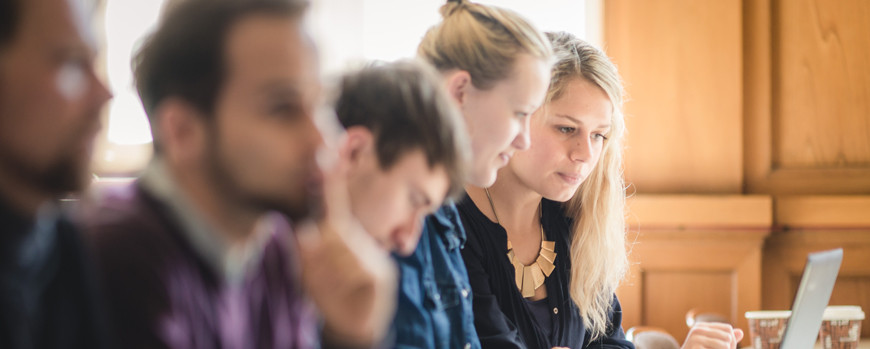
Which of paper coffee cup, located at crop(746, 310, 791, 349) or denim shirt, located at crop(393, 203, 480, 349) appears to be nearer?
denim shirt, located at crop(393, 203, 480, 349)

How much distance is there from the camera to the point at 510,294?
1.73m

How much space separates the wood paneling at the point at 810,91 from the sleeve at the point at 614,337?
134 centimetres

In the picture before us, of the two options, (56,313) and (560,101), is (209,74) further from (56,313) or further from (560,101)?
(560,101)

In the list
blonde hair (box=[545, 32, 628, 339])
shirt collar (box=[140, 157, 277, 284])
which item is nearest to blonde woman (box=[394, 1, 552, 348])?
blonde hair (box=[545, 32, 628, 339])

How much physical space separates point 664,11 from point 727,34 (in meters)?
0.23

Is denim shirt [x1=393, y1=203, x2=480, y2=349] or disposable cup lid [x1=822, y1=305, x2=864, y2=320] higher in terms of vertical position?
denim shirt [x1=393, y1=203, x2=480, y2=349]

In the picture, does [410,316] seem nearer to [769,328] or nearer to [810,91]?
[769,328]

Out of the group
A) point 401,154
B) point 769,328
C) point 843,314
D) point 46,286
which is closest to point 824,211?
point 843,314

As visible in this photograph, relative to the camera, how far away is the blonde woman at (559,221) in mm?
1742

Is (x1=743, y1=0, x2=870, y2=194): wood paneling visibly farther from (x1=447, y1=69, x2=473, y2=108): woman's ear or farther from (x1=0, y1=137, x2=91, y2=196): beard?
(x1=0, y1=137, x2=91, y2=196): beard

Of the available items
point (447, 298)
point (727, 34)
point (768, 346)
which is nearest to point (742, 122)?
point (727, 34)

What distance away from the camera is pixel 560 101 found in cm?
182

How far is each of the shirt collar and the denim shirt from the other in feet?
1.60

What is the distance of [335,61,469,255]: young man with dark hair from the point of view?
91cm
